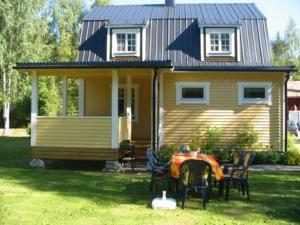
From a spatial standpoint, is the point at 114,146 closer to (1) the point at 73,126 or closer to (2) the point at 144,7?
(1) the point at 73,126

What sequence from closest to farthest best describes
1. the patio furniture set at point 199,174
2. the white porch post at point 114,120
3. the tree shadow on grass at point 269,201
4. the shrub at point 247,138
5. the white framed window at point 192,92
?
the tree shadow on grass at point 269,201 < the patio furniture set at point 199,174 < the white porch post at point 114,120 < the shrub at point 247,138 < the white framed window at point 192,92

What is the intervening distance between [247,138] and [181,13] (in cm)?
623

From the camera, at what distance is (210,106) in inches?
625

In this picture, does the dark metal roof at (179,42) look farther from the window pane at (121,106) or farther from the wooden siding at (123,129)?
the wooden siding at (123,129)

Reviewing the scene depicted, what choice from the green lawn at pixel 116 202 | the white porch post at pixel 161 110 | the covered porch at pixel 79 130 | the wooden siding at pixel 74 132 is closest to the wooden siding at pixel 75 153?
the covered porch at pixel 79 130

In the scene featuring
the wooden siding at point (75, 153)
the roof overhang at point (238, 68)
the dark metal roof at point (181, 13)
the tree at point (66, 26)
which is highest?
the tree at point (66, 26)

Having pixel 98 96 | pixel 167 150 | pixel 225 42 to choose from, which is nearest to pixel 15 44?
pixel 98 96

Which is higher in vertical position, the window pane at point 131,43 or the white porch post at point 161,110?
the window pane at point 131,43

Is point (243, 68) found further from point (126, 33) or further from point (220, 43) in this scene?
point (126, 33)

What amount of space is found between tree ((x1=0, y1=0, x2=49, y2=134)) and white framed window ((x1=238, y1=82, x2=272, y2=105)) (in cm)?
1674

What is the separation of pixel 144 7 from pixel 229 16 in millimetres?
3877

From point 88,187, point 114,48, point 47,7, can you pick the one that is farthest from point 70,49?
point 88,187

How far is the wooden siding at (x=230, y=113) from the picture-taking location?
15.8m

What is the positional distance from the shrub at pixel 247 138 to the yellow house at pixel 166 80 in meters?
0.22
